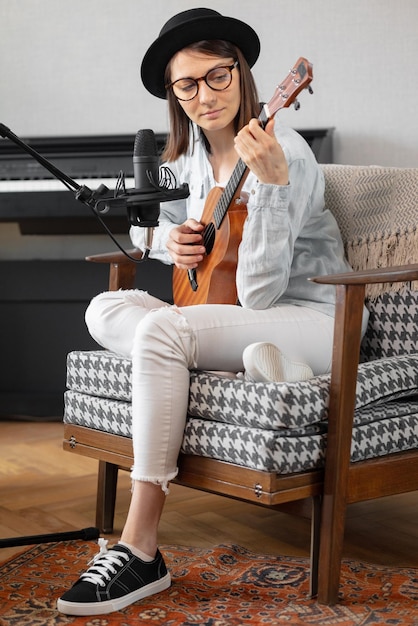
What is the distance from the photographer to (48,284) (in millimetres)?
3305

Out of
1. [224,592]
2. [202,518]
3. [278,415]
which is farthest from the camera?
[202,518]

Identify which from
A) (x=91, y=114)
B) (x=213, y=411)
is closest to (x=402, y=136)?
(x=91, y=114)

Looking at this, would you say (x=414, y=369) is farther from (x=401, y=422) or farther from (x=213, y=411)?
(x=213, y=411)

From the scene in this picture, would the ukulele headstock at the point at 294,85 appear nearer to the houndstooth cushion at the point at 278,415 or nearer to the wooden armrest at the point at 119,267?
the houndstooth cushion at the point at 278,415

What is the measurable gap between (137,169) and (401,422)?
737mm

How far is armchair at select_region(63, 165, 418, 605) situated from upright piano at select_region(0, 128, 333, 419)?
4.25 feet

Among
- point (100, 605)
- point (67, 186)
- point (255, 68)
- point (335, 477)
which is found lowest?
point (100, 605)

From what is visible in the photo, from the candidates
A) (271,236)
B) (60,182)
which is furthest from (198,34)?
(60,182)

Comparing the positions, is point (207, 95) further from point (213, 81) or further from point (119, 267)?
point (119, 267)

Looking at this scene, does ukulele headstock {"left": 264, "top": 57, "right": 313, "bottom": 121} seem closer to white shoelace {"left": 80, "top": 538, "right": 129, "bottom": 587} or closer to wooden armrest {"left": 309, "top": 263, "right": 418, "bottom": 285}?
wooden armrest {"left": 309, "top": 263, "right": 418, "bottom": 285}

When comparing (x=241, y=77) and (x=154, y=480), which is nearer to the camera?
(x=154, y=480)

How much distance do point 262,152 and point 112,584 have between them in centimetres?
82

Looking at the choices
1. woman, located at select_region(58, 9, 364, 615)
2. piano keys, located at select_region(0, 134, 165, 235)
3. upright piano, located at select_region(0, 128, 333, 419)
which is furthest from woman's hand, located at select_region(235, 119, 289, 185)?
upright piano, located at select_region(0, 128, 333, 419)

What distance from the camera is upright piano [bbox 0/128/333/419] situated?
10.5ft
